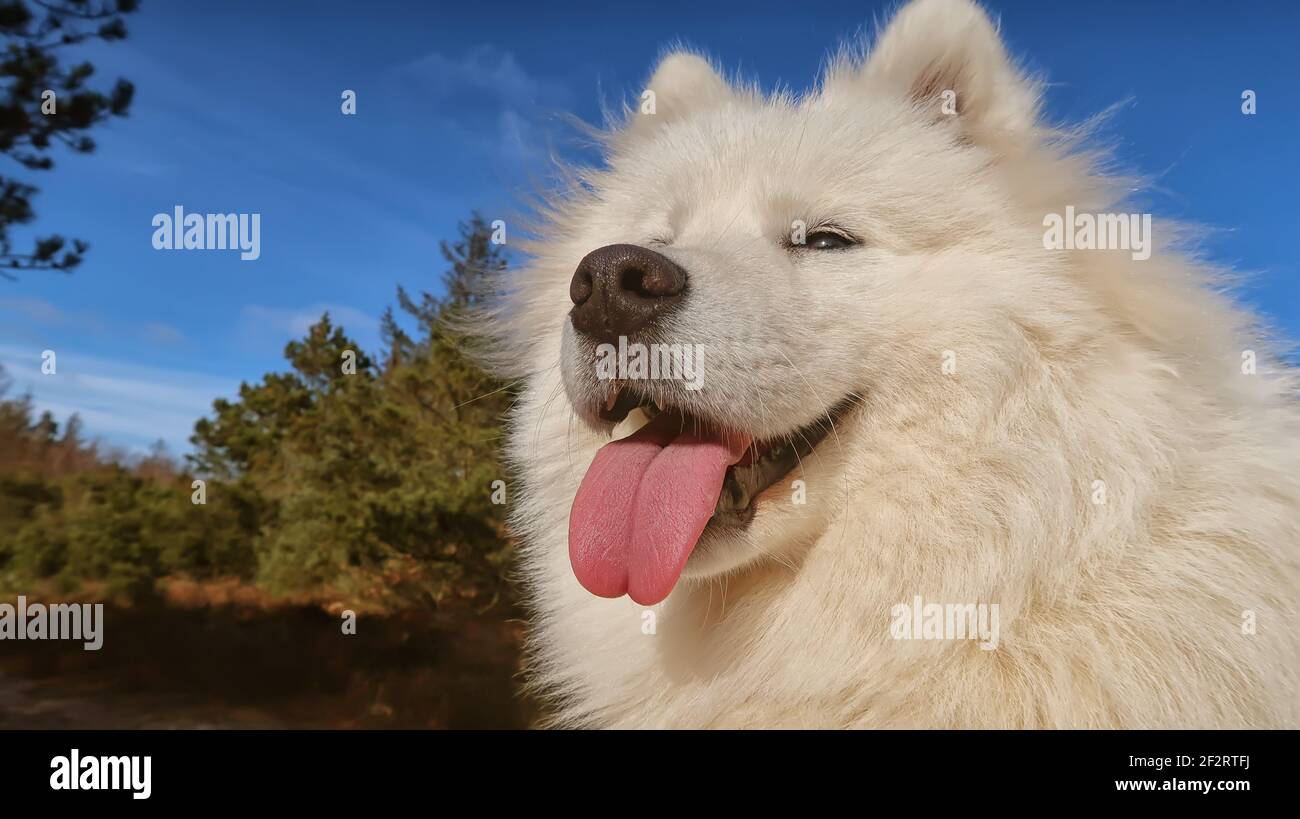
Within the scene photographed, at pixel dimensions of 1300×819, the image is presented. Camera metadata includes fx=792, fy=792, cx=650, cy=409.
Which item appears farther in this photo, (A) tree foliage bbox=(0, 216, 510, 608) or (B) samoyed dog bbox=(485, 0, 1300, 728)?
(A) tree foliage bbox=(0, 216, 510, 608)

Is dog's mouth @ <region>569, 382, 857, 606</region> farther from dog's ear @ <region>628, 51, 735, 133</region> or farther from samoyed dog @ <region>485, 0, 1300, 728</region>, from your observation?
dog's ear @ <region>628, 51, 735, 133</region>

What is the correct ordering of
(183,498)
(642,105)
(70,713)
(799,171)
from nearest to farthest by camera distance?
(799,171) < (642,105) < (70,713) < (183,498)

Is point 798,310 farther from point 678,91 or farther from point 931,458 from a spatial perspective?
point 678,91

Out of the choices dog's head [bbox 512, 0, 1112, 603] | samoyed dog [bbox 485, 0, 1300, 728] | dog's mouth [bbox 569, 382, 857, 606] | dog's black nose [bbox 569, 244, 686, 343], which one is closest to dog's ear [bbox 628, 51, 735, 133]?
dog's head [bbox 512, 0, 1112, 603]

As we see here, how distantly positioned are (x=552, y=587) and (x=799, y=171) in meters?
1.76

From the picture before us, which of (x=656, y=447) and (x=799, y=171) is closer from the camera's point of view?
(x=656, y=447)

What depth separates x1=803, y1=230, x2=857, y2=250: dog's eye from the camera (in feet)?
8.46

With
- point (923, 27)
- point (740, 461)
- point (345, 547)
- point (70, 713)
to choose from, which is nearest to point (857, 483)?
point (740, 461)

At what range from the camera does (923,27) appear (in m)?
2.87

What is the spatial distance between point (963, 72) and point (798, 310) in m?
1.24

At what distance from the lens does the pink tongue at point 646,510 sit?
2.28 metres

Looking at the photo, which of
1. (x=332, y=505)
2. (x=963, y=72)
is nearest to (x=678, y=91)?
(x=963, y=72)

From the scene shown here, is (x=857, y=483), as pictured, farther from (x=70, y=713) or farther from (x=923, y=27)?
(x=70, y=713)

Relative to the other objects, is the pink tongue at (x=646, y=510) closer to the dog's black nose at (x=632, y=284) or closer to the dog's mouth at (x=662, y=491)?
the dog's mouth at (x=662, y=491)
